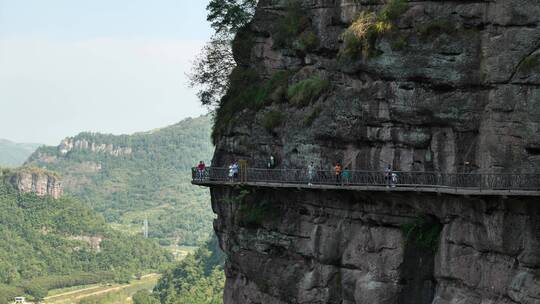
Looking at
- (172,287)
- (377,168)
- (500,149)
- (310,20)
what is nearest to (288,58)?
(310,20)

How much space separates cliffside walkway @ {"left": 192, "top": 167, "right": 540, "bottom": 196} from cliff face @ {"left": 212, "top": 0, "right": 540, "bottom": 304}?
55cm

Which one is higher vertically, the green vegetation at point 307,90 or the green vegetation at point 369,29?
the green vegetation at point 369,29

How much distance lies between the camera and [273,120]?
43.6 meters

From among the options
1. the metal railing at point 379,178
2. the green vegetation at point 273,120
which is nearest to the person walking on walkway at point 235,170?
the metal railing at point 379,178

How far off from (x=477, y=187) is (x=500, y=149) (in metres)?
1.61

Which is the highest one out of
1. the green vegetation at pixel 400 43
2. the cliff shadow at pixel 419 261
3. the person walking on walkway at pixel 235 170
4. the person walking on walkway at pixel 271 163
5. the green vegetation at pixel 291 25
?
the green vegetation at pixel 291 25

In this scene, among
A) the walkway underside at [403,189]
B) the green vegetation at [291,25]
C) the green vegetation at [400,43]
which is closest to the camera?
the walkway underside at [403,189]

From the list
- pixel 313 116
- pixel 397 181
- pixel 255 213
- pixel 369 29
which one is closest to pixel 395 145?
pixel 397 181

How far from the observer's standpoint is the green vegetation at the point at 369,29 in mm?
36156

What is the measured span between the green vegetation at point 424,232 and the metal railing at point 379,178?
1.56m

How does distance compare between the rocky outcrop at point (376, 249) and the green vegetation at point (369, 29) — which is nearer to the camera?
the rocky outcrop at point (376, 249)

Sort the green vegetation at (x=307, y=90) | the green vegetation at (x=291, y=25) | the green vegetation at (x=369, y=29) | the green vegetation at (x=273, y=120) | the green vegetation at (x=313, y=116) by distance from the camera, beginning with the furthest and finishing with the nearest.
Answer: the green vegetation at (x=291, y=25), the green vegetation at (x=273, y=120), the green vegetation at (x=307, y=90), the green vegetation at (x=313, y=116), the green vegetation at (x=369, y=29)

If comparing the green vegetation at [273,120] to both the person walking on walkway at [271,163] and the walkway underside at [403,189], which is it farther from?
the walkway underside at [403,189]

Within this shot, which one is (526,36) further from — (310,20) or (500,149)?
(310,20)
